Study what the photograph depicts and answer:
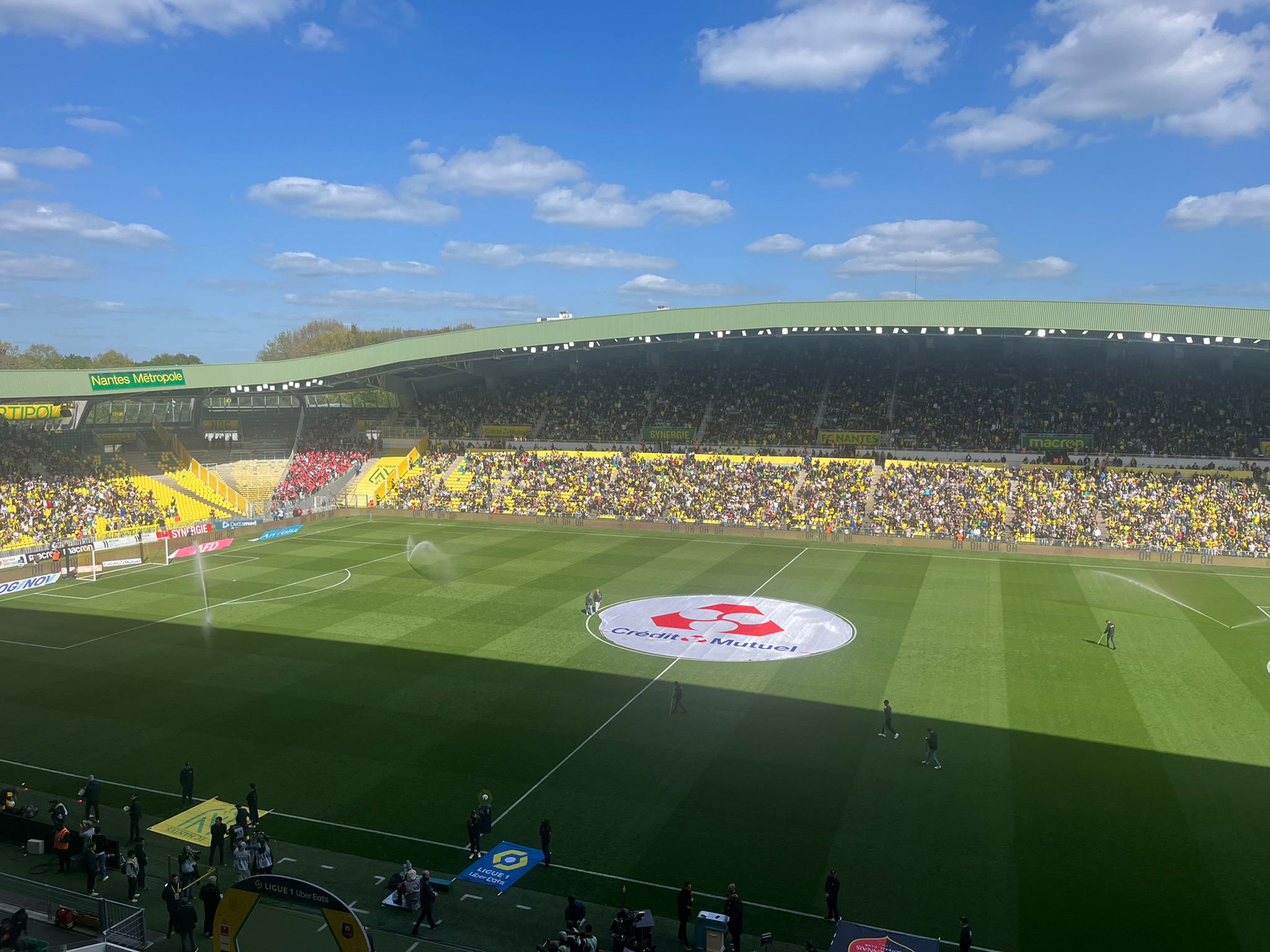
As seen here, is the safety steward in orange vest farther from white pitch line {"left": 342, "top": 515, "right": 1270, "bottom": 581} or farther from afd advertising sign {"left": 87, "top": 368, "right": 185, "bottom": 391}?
afd advertising sign {"left": 87, "top": 368, "right": 185, "bottom": 391}

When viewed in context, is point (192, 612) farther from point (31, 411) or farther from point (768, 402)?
point (768, 402)

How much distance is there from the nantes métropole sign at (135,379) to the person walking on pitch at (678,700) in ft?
169

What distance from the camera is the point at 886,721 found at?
79.0 ft

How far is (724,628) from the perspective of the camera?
3550cm

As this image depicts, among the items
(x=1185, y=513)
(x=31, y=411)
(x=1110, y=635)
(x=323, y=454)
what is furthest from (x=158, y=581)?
(x=1185, y=513)

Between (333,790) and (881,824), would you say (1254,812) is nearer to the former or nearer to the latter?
(881,824)

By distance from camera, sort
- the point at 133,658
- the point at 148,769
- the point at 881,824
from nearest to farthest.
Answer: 1. the point at 881,824
2. the point at 148,769
3. the point at 133,658

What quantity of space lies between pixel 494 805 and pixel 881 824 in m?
8.75

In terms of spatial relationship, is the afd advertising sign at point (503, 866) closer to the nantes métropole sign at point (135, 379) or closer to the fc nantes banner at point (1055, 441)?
the nantes métropole sign at point (135, 379)

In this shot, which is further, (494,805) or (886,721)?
(886,721)

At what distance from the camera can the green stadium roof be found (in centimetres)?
5059

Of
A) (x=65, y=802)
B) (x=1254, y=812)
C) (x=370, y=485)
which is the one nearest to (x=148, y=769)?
(x=65, y=802)

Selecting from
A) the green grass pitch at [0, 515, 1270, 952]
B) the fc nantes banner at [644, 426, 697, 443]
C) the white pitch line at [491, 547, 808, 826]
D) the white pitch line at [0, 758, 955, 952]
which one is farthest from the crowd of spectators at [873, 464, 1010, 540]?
the white pitch line at [0, 758, 955, 952]

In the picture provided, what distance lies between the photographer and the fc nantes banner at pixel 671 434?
73125 mm
